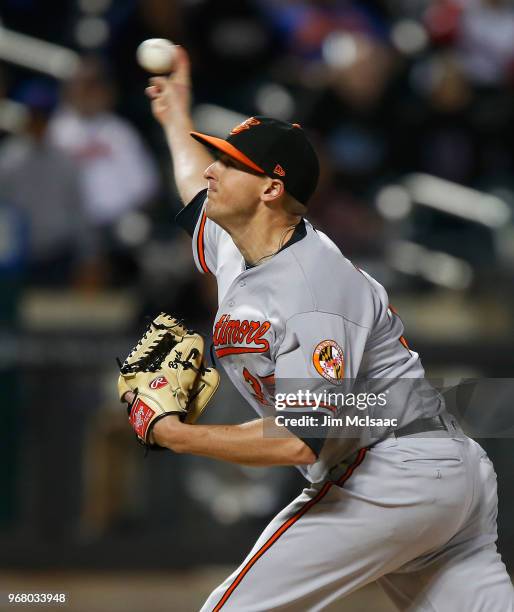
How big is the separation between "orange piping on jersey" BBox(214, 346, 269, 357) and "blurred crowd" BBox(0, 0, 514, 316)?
3.21m

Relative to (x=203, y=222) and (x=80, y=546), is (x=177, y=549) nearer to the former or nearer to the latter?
(x=80, y=546)

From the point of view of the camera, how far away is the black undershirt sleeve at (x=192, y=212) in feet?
12.2

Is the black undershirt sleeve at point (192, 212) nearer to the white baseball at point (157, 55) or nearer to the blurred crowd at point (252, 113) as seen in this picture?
the white baseball at point (157, 55)

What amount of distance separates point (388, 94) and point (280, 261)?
484 cm

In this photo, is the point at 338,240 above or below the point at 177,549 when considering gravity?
above

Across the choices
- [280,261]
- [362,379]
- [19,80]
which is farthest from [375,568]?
[19,80]

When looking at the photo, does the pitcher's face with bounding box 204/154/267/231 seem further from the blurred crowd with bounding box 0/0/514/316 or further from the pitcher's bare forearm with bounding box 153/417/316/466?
the blurred crowd with bounding box 0/0/514/316

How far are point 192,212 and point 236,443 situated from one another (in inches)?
39.2

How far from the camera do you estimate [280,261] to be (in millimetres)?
3160

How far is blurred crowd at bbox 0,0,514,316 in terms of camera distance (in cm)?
697

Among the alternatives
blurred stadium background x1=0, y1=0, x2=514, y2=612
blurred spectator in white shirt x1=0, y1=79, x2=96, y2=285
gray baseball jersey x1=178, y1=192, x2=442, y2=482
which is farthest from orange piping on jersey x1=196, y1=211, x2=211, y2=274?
blurred spectator in white shirt x1=0, y1=79, x2=96, y2=285

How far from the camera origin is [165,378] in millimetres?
3178

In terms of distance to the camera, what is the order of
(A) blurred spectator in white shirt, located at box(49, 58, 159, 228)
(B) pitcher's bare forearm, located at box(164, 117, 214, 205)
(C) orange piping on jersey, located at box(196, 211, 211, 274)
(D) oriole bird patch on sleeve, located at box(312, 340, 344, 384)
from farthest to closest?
(A) blurred spectator in white shirt, located at box(49, 58, 159, 228), (B) pitcher's bare forearm, located at box(164, 117, 214, 205), (C) orange piping on jersey, located at box(196, 211, 211, 274), (D) oriole bird patch on sleeve, located at box(312, 340, 344, 384)

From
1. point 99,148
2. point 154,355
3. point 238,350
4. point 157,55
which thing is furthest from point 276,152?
point 99,148
